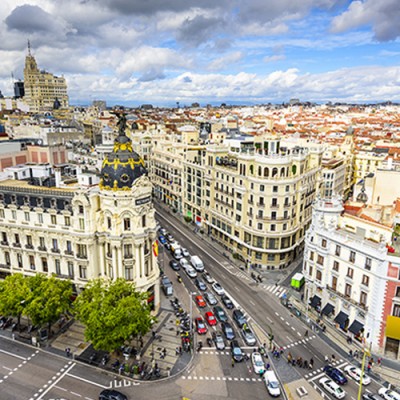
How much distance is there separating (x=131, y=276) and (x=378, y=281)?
143ft

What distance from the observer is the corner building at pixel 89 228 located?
2645 inches

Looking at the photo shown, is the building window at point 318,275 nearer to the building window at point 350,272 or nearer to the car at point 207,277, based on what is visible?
the building window at point 350,272

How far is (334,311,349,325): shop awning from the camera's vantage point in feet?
222

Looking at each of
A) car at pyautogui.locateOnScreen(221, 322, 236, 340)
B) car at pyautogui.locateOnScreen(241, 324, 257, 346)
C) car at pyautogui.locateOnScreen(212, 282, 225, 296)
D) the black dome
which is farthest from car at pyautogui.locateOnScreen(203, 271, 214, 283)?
the black dome

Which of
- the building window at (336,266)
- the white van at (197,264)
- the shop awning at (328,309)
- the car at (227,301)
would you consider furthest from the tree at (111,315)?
the building window at (336,266)

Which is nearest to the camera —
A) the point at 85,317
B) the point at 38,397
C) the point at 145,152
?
the point at 38,397

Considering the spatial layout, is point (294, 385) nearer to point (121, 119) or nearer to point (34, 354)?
point (34, 354)

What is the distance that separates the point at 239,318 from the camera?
236ft

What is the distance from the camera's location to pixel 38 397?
53.1 metres

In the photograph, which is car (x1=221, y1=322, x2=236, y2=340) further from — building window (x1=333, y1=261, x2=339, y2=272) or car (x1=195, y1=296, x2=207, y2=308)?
building window (x1=333, y1=261, x2=339, y2=272)

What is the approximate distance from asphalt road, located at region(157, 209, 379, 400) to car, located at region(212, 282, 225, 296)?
208 centimetres

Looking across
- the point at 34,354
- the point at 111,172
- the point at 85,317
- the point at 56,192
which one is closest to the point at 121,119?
the point at 111,172

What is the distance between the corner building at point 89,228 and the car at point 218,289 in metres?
14.4

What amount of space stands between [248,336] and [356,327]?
1929 centimetres
